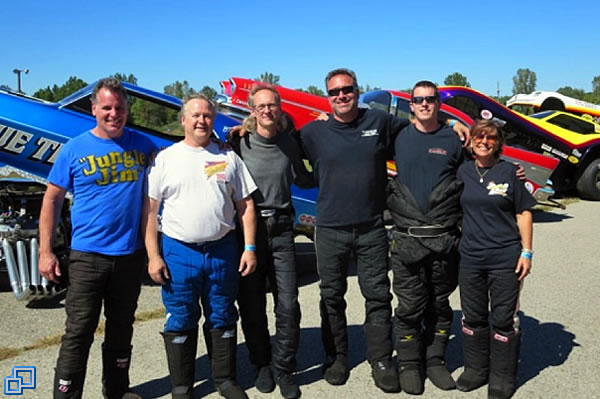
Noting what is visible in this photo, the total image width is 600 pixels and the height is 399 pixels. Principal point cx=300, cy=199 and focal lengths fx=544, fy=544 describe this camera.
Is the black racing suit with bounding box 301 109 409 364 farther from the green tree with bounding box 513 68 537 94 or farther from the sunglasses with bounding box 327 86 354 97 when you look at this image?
the green tree with bounding box 513 68 537 94

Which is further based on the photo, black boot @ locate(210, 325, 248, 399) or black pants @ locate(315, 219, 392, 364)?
black pants @ locate(315, 219, 392, 364)

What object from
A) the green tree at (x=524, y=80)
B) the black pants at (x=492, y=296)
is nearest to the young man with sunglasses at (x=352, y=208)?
the black pants at (x=492, y=296)

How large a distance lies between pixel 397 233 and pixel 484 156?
0.74 m

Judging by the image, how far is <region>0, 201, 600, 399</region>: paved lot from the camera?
11.7 ft

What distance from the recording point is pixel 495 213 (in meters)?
3.35

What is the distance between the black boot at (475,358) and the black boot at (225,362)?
1440mm

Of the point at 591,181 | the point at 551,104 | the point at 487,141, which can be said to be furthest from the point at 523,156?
the point at 487,141

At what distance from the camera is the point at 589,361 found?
156 inches

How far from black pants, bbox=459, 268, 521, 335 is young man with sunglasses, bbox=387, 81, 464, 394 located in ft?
0.52

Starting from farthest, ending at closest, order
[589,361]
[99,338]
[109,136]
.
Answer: [99,338] < [589,361] < [109,136]

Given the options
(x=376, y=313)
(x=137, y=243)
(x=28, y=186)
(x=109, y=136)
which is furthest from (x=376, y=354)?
(x=28, y=186)

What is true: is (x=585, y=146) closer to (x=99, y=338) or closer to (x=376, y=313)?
(x=376, y=313)

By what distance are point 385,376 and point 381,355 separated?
136 mm

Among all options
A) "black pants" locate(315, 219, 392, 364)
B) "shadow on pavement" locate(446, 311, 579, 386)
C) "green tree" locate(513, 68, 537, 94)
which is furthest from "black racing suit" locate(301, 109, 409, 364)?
"green tree" locate(513, 68, 537, 94)
